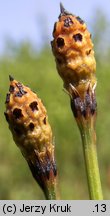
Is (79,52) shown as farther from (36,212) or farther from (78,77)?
(36,212)

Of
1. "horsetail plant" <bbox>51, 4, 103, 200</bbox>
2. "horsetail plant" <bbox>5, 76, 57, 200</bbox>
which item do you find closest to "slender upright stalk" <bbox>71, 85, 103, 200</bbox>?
"horsetail plant" <bbox>51, 4, 103, 200</bbox>

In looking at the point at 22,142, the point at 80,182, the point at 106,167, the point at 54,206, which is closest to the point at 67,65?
the point at 22,142

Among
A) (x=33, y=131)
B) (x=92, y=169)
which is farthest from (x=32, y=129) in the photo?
(x=92, y=169)

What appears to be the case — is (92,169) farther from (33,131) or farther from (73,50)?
(73,50)

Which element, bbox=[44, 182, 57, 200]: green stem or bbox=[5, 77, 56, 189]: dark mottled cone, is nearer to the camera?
bbox=[5, 77, 56, 189]: dark mottled cone

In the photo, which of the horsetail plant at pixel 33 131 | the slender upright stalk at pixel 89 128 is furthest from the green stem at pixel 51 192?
the slender upright stalk at pixel 89 128

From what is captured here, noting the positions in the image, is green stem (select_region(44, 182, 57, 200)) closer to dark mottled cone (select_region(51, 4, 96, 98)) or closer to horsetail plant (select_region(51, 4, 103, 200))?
horsetail plant (select_region(51, 4, 103, 200))
